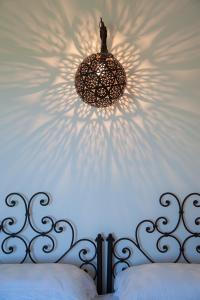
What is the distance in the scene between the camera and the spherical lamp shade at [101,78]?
1722 millimetres

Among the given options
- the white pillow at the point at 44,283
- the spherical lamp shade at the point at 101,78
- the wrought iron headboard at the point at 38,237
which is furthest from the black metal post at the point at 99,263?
the spherical lamp shade at the point at 101,78

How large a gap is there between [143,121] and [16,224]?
40.2 inches

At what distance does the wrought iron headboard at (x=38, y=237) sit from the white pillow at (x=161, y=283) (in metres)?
0.29

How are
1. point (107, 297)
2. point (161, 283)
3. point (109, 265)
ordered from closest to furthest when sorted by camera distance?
point (161, 283), point (107, 297), point (109, 265)

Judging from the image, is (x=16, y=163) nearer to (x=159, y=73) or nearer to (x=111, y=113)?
(x=111, y=113)

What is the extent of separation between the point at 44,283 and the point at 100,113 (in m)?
1.01

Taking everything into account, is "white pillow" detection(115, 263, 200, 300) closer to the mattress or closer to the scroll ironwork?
the mattress

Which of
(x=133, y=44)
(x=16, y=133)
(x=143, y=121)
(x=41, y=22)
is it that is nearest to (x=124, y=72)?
(x=133, y=44)

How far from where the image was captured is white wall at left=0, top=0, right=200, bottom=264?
1813mm

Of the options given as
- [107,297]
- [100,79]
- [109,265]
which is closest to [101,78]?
[100,79]

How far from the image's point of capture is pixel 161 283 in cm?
147

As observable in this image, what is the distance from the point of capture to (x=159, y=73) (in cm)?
183

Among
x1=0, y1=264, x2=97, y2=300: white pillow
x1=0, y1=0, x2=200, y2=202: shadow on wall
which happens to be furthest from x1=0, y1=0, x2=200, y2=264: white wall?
x1=0, y1=264, x2=97, y2=300: white pillow

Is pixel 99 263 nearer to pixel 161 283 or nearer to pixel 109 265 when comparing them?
pixel 109 265
